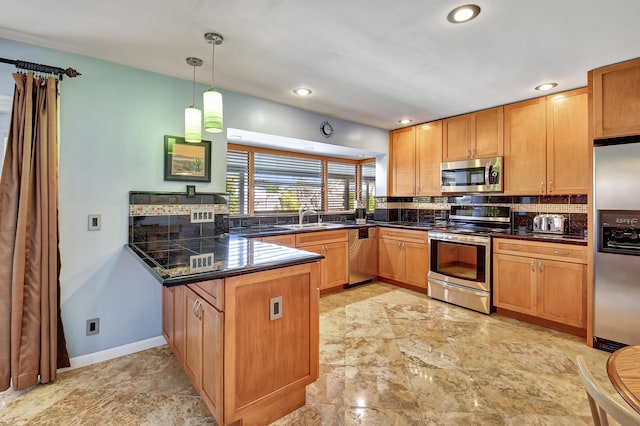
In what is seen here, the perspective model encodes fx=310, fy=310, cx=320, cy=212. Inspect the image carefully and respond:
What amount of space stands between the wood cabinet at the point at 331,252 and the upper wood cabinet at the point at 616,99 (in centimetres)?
273

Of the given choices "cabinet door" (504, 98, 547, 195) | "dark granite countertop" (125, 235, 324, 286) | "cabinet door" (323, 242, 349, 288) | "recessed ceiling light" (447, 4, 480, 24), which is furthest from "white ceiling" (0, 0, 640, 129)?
"cabinet door" (323, 242, 349, 288)

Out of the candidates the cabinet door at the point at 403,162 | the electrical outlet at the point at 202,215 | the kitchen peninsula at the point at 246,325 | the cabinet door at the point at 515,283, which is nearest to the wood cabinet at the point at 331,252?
the electrical outlet at the point at 202,215

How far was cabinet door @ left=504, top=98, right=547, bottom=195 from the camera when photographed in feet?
10.8

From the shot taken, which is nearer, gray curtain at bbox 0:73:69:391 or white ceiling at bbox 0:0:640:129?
white ceiling at bbox 0:0:640:129

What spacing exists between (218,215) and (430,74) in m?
2.35

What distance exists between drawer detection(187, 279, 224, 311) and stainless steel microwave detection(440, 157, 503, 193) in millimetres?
3317

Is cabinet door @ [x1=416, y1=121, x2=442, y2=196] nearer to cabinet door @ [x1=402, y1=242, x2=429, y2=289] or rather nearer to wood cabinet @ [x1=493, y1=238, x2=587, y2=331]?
cabinet door @ [x1=402, y1=242, x2=429, y2=289]

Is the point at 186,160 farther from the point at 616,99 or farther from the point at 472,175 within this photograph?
the point at 616,99

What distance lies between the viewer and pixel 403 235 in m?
4.25

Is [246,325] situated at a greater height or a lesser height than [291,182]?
lesser

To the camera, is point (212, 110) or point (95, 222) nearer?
point (212, 110)

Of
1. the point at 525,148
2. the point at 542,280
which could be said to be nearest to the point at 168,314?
the point at 542,280

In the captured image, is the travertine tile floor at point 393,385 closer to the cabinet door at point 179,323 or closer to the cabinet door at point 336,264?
the cabinet door at point 179,323

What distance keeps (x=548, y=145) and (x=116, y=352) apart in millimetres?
4473
